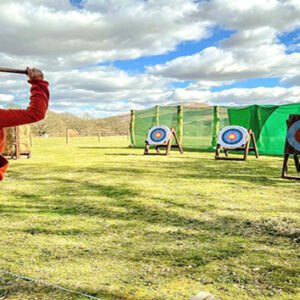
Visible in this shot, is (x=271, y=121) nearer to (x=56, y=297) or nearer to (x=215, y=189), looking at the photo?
(x=215, y=189)

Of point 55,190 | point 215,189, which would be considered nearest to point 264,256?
point 215,189

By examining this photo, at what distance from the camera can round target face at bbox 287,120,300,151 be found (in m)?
7.39

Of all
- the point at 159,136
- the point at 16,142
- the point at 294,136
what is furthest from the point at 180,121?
the point at 294,136

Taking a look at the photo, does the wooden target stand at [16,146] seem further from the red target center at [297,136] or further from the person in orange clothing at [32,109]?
the person in orange clothing at [32,109]

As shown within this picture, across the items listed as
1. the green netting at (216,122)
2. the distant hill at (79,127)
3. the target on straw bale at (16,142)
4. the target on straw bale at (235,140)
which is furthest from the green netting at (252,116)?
the distant hill at (79,127)

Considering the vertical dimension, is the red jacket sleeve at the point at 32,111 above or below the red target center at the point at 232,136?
above

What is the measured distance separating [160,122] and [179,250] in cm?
1415

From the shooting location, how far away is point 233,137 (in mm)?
11734

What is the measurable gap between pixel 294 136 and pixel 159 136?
237 inches

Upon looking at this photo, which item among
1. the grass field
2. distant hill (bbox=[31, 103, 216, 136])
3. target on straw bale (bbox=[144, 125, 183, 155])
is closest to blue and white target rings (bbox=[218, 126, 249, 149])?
target on straw bale (bbox=[144, 125, 183, 155])

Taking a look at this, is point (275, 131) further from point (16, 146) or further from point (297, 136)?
point (16, 146)

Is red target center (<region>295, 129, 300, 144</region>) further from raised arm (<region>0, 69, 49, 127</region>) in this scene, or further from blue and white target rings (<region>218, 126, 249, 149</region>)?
raised arm (<region>0, 69, 49, 127</region>)

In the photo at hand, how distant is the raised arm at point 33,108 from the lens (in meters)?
1.98

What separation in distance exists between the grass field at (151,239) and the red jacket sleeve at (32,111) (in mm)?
1087
